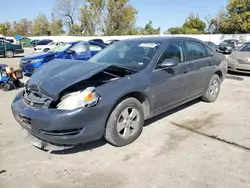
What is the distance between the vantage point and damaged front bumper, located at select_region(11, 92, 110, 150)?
112 inches

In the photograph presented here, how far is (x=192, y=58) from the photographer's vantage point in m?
4.74

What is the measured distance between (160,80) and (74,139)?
1.67 metres

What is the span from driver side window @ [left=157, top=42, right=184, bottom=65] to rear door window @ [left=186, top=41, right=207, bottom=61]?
0.81ft

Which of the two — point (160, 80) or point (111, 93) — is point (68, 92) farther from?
point (160, 80)

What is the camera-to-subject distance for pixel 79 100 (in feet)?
9.66

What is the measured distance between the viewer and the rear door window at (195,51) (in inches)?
186

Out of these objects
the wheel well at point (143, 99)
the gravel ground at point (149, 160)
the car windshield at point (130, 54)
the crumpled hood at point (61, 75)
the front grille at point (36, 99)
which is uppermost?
the car windshield at point (130, 54)

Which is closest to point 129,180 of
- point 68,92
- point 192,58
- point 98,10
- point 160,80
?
point 68,92

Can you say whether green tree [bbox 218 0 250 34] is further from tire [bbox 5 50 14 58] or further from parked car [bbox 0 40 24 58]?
tire [bbox 5 50 14 58]

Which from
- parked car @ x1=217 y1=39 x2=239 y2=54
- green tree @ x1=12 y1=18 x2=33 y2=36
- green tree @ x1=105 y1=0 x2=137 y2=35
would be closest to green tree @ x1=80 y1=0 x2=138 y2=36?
green tree @ x1=105 y1=0 x2=137 y2=35

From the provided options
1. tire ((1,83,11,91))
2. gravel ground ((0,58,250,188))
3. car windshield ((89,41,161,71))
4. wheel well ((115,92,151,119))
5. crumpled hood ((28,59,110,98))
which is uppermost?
car windshield ((89,41,161,71))

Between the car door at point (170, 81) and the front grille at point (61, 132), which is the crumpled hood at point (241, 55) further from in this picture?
the front grille at point (61, 132)

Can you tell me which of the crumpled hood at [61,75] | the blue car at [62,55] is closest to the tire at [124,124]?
the crumpled hood at [61,75]

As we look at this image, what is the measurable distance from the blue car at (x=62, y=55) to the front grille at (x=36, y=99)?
5.92 metres
